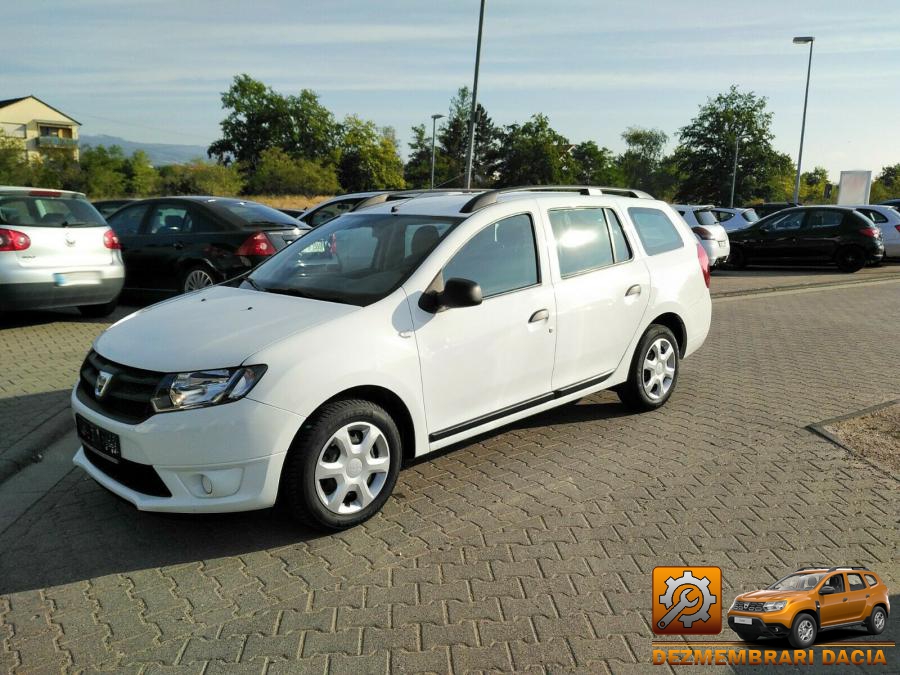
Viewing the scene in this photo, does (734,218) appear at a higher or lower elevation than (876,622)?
higher

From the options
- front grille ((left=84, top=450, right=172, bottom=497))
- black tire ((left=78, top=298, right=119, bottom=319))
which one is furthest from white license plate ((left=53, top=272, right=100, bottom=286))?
front grille ((left=84, top=450, right=172, bottom=497))

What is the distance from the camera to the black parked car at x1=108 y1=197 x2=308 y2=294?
9.74 m

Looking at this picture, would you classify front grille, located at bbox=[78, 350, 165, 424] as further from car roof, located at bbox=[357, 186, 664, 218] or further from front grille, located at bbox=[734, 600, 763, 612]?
front grille, located at bbox=[734, 600, 763, 612]

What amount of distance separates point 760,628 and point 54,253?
848 cm

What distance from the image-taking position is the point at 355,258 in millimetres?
4801

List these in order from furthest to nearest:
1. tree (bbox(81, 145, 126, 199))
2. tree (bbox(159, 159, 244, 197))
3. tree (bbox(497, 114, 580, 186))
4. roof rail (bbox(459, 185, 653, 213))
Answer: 1. tree (bbox(497, 114, 580, 186))
2. tree (bbox(81, 145, 126, 199))
3. tree (bbox(159, 159, 244, 197))
4. roof rail (bbox(459, 185, 653, 213))

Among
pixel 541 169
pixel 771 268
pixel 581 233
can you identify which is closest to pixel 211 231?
pixel 581 233

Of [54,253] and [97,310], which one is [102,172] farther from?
[54,253]

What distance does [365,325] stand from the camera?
3.96 metres

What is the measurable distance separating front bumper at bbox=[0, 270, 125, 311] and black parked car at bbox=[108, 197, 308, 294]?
2.61 feet

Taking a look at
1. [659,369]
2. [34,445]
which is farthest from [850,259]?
[34,445]

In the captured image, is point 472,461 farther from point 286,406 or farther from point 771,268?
point 771,268

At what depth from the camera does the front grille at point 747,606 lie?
3.08m

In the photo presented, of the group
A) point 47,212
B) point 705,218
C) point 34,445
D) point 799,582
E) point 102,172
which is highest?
point 102,172
